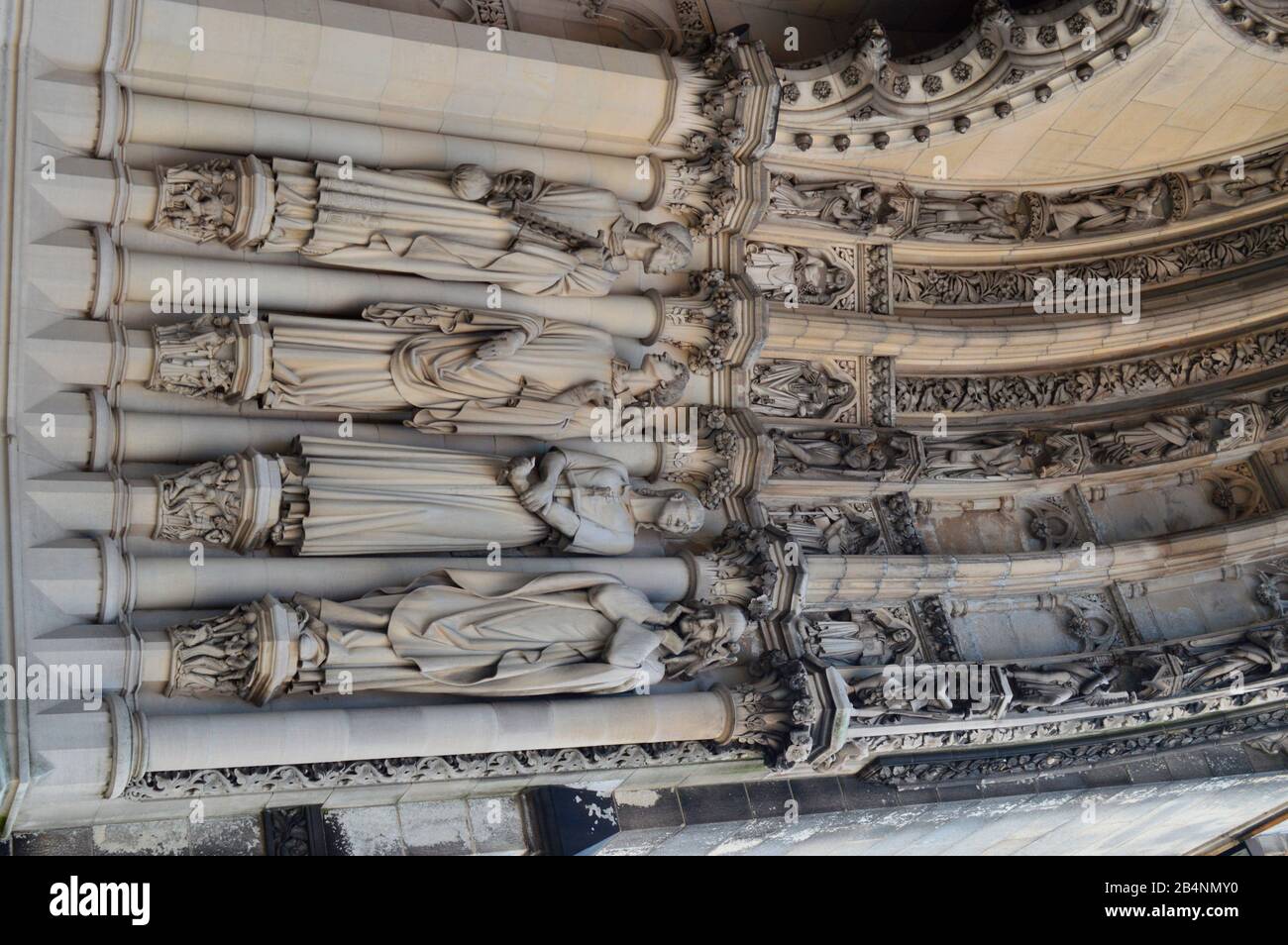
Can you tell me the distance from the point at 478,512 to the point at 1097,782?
4850 millimetres

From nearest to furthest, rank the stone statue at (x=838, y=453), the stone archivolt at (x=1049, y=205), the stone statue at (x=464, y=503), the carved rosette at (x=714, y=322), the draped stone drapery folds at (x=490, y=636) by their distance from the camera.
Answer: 1. the draped stone drapery folds at (x=490, y=636)
2. the stone statue at (x=464, y=503)
3. the carved rosette at (x=714, y=322)
4. the stone statue at (x=838, y=453)
5. the stone archivolt at (x=1049, y=205)

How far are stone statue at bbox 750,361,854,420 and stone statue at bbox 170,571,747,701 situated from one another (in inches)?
77.8

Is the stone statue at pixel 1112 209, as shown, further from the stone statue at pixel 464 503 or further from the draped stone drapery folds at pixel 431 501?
the draped stone drapery folds at pixel 431 501

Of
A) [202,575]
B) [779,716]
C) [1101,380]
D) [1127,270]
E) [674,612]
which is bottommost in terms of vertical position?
[779,716]

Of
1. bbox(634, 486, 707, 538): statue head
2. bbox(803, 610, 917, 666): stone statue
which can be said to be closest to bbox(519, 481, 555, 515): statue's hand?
bbox(634, 486, 707, 538): statue head

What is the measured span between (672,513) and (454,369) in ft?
5.37

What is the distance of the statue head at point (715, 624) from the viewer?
380 inches

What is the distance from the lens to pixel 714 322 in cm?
1080

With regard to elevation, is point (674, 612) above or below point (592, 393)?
below

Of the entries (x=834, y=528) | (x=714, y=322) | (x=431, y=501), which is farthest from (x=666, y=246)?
(x=431, y=501)

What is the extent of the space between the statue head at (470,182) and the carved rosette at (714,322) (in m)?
1.55

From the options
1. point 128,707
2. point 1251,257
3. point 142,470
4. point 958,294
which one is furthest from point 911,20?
point 128,707

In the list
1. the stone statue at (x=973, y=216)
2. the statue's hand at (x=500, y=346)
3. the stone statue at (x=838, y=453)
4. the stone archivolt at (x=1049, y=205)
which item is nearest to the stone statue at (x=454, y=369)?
the statue's hand at (x=500, y=346)

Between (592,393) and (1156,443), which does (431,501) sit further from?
(1156,443)
